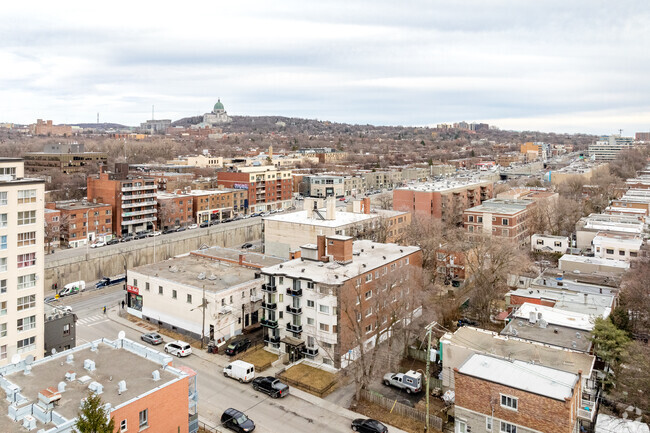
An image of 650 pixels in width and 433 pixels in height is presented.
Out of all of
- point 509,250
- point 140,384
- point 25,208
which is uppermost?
point 25,208

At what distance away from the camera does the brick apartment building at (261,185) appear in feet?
271

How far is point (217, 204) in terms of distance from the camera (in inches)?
2965

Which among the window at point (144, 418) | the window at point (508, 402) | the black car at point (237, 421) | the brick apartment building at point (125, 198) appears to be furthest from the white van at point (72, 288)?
the window at point (508, 402)

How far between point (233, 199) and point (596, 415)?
64.6m

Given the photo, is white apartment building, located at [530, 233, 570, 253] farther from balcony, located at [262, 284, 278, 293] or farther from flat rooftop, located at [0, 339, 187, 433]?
flat rooftop, located at [0, 339, 187, 433]

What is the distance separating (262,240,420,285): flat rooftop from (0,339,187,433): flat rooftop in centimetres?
1046

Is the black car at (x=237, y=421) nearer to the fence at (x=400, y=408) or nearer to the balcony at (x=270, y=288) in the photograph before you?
the fence at (x=400, y=408)

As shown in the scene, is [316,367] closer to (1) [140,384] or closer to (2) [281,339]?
(2) [281,339]

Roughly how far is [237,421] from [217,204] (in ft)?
186

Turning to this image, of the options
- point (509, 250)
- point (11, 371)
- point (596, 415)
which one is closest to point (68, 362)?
point (11, 371)

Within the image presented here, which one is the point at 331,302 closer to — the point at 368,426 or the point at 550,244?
the point at 368,426

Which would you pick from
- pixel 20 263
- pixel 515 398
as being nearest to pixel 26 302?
pixel 20 263

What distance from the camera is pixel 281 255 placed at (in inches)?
1827

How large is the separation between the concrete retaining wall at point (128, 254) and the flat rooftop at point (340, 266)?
26.6 meters
